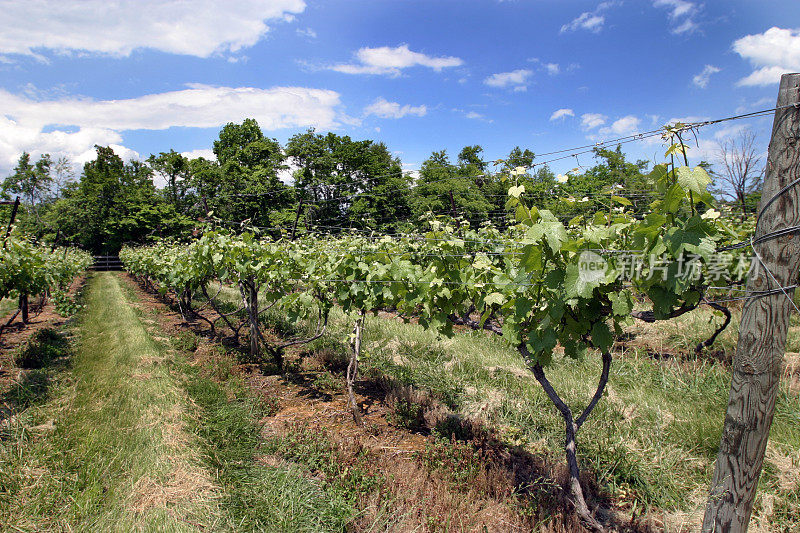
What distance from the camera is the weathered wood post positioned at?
5.65 ft

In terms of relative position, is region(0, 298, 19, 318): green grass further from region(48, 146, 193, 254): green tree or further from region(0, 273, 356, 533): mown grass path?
region(48, 146, 193, 254): green tree

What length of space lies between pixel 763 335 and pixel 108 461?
16.4 feet

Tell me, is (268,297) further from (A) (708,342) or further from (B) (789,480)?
(A) (708,342)

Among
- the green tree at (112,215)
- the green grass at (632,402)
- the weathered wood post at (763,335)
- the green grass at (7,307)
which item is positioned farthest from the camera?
the green tree at (112,215)

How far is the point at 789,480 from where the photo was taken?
3.00 metres

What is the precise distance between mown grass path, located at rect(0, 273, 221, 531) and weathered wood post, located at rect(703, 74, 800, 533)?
324 centimetres

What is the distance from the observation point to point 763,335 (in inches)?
71.3

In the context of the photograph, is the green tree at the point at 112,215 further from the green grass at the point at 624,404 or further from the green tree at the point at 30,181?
the green grass at the point at 624,404

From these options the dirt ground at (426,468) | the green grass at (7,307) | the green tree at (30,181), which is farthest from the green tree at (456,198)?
the green tree at (30,181)

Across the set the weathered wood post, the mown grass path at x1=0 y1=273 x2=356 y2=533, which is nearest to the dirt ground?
the mown grass path at x1=0 y1=273 x2=356 y2=533

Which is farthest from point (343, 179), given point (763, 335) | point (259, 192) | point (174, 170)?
point (763, 335)

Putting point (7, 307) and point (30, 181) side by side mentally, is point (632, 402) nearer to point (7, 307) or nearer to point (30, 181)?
point (7, 307)

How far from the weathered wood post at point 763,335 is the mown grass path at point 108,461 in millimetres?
3242

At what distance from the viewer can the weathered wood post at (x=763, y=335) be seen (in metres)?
1.72
